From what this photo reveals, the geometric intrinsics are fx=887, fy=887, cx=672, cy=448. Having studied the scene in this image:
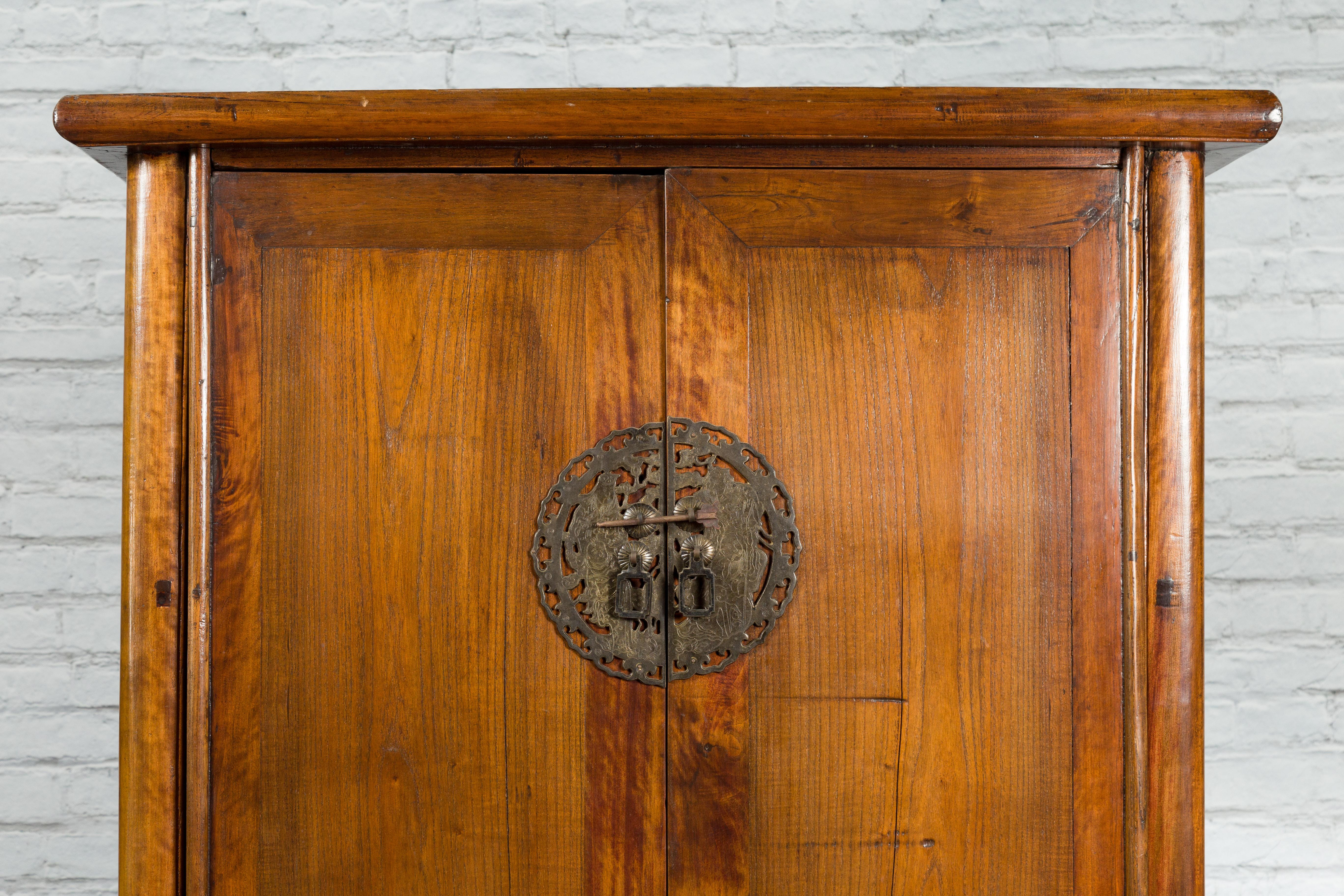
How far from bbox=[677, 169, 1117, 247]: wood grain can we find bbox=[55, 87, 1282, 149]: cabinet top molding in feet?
0.18

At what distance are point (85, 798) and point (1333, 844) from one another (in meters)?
2.22

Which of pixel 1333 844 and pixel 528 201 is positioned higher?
pixel 528 201

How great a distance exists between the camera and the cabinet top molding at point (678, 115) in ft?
3.42

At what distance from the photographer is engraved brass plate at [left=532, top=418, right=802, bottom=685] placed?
107 cm

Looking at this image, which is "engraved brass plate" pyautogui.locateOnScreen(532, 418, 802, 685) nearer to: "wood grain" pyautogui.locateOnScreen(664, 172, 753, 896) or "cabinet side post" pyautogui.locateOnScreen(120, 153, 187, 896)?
"wood grain" pyautogui.locateOnScreen(664, 172, 753, 896)

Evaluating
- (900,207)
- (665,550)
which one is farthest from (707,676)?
(900,207)

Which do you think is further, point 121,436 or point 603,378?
point 121,436

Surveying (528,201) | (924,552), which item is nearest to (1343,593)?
(924,552)

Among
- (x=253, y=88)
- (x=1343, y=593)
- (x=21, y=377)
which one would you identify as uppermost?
(x=253, y=88)

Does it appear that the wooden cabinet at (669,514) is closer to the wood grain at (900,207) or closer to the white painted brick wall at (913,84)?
the wood grain at (900,207)

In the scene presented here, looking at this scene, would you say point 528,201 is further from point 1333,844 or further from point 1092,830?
point 1333,844

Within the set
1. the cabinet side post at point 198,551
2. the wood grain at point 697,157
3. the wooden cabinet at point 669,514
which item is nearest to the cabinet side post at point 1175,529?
the wooden cabinet at point 669,514

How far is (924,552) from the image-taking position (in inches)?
42.7

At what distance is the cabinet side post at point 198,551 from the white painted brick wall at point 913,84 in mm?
634
